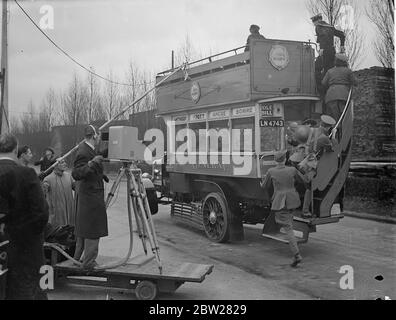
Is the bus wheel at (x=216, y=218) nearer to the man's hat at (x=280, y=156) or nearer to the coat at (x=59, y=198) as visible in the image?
the man's hat at (x=280, y=156)

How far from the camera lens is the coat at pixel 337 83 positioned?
481 centimetres

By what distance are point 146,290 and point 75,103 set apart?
5.30ft

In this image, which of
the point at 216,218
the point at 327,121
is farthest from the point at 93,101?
the point at 216,218

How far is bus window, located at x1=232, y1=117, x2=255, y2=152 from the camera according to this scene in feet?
17.7

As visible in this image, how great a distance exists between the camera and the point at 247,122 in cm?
543

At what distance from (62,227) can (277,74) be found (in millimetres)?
2697

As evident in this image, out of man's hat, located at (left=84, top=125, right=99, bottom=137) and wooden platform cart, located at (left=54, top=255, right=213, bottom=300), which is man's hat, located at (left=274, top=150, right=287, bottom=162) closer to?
wooden platform cart, located at (left=54, top=255, right=213, bottom=300)

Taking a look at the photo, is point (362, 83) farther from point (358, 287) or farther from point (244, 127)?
point (358, 287)

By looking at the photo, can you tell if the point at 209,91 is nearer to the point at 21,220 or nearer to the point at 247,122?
the point at 247,122

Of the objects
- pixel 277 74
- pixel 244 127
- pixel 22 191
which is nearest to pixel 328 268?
pixel 244 127

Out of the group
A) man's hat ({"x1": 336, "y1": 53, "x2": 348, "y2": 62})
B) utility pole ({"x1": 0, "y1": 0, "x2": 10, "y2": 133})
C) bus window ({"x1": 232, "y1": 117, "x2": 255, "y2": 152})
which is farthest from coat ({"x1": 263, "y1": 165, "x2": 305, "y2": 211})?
utility pole ({"x1": 0, "y1": 0, "x2": 10, "y2": 133})

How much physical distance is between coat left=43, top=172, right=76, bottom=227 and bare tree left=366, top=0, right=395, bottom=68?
322 centimetres

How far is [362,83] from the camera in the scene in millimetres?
4750

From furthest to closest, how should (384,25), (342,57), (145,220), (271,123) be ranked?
(271,123) → (342,57) → (145,220) → (384,25)
